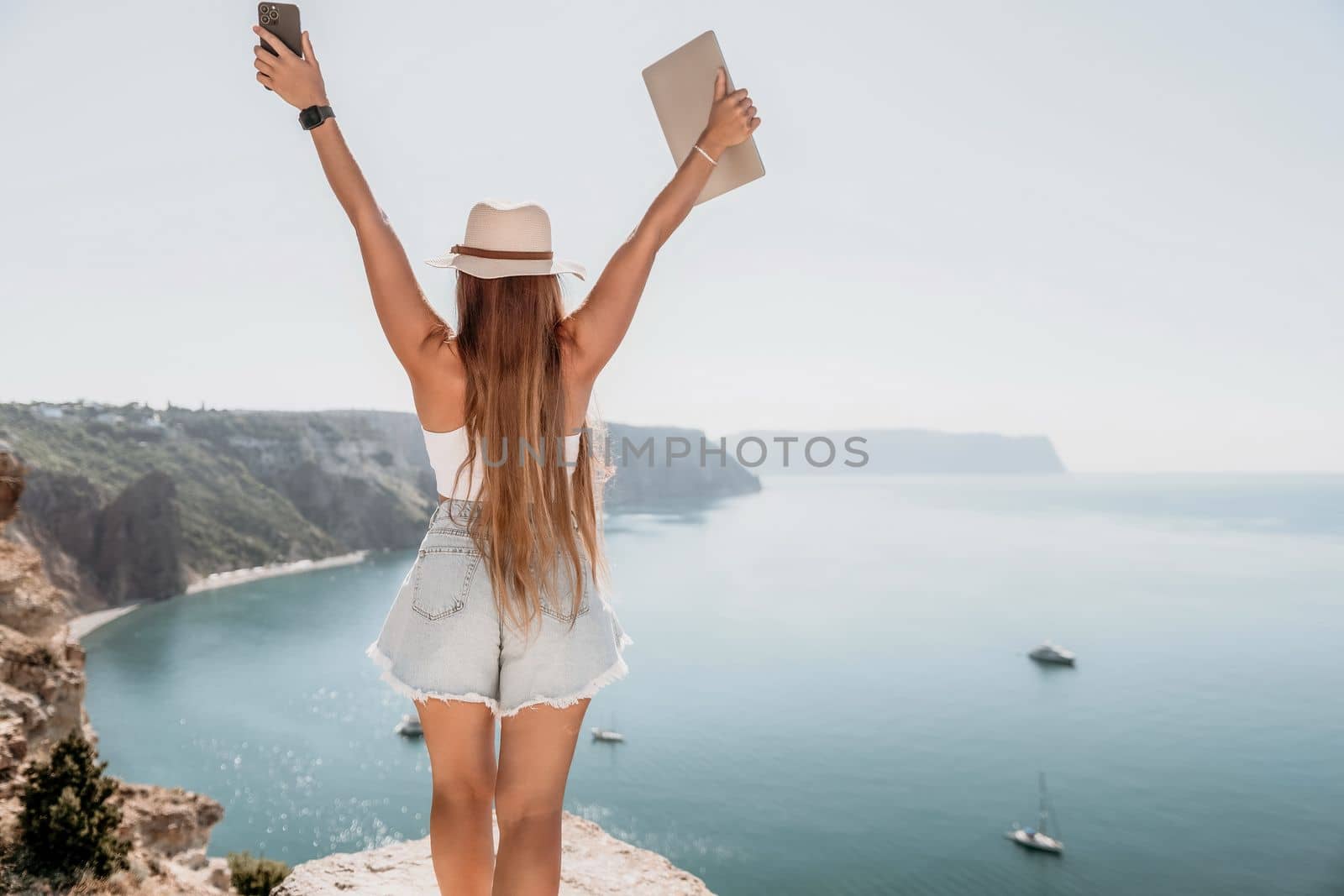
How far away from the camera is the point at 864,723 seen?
1393 inches

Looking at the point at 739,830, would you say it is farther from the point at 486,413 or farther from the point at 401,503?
the point at 401,503

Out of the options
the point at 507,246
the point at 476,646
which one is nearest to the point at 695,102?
the point at 507,246

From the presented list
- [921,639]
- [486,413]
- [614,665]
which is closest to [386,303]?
[486,413]

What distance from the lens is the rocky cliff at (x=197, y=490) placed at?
5031cm

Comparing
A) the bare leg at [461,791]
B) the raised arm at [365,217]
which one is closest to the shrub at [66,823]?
the bare leg at [461,791]

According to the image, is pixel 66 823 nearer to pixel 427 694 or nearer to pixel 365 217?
pixel 427 694

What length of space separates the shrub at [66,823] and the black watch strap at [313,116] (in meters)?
4.74

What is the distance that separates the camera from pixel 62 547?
161ft

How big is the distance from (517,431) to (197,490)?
70.9m

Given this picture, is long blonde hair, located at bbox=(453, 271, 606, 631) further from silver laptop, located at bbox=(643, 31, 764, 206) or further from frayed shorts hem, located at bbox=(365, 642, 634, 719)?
silver laptop, located at bbox=(643, 31, 764, 206)

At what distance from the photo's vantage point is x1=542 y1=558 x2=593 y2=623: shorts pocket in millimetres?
1462

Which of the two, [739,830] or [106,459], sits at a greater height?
[106,459]

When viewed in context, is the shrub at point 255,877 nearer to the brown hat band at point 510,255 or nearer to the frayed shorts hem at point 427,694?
the frayed shorts hem at point 427,694

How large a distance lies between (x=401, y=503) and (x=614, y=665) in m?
79.2
